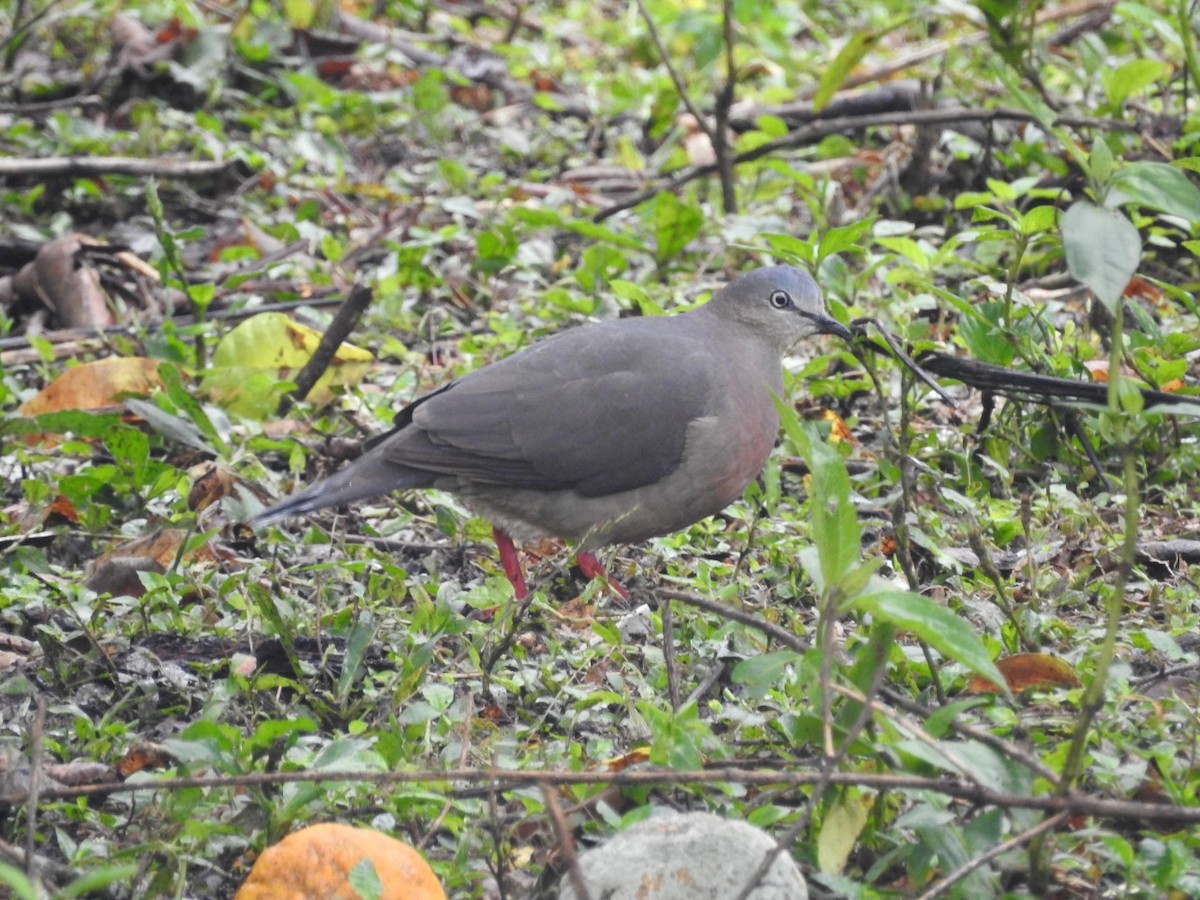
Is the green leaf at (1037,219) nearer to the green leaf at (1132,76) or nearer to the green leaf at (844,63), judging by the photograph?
the green leaf at (1132,76)

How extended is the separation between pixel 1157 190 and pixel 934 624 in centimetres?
82

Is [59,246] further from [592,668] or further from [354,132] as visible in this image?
[592,668]

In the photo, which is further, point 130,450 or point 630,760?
point 130,450

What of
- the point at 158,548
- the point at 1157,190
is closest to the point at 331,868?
the point at 1157,190

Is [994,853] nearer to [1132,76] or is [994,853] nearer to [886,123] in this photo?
[1132,76]

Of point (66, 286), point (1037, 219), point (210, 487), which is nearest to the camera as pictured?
point (1037, 219)

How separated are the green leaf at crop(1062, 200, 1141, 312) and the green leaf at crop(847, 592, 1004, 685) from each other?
565 millimetres

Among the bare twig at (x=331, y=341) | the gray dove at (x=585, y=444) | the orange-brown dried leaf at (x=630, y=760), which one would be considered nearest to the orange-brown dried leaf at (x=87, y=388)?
the bare twig at (x=331, y=341)

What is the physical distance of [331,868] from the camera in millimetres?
2568

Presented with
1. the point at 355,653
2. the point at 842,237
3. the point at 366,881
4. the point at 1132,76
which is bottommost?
the point at 355,653

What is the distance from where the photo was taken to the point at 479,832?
292 centimetres

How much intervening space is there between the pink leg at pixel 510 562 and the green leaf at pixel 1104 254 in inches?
95.5

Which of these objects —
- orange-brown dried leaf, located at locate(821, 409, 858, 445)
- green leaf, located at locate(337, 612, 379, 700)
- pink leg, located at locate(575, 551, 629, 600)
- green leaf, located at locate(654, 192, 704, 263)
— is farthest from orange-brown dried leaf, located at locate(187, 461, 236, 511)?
green leaf, located at locate(654, 192, 704, 263)

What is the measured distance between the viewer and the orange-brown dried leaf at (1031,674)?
323 cm
